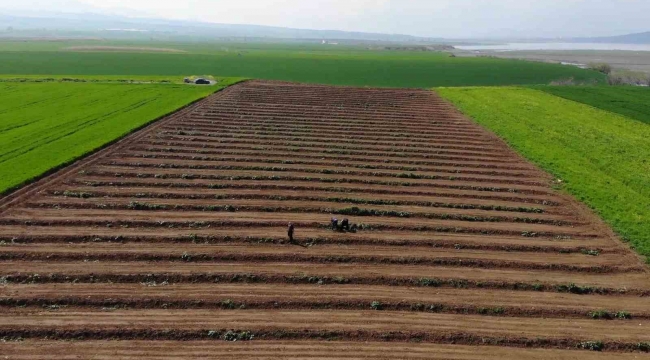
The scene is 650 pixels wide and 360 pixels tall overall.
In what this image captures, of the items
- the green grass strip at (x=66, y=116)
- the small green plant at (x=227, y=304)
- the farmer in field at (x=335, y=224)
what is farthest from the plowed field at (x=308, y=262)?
the green grass strip at (x=66, y=116)

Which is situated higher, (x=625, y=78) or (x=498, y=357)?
(x=625, y=78)

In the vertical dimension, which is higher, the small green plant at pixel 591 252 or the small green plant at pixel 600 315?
the small green plant at pixel 591 252

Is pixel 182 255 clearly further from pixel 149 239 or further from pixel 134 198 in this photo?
pixel 134 198

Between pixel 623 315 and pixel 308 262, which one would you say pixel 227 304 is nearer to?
pixel 308 262

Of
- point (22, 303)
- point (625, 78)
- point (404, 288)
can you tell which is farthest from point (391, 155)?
point (625, 78)

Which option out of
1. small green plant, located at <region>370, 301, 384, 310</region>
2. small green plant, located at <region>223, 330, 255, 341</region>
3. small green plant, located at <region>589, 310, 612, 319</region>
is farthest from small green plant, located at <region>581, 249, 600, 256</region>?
small green plant, located at <region>223, 330, 255, 341</region>

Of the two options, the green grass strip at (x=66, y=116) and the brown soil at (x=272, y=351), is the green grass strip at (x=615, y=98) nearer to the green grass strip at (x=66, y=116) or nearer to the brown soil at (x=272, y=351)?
the brown soil at (x=272, y=351)

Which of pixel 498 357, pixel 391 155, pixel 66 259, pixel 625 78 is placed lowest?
pixel 498 357
